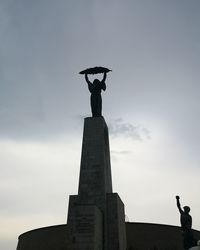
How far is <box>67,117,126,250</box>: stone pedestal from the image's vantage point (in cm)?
1382

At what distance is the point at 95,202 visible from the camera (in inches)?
645

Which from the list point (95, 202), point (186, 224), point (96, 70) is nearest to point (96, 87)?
point (96, 70)

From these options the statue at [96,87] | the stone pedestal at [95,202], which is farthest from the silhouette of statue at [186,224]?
the statue at [96,87]

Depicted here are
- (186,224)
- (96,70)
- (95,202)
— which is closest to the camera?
(186,224)

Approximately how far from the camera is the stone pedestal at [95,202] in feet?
45.3

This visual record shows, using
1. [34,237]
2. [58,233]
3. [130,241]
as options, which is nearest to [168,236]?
[130,241]

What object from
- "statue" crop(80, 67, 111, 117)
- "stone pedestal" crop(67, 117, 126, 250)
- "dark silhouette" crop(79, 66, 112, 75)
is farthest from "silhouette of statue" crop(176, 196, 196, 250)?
"dark silhouette" crop(79, 66, 112, 75)

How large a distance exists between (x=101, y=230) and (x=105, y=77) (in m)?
8.55

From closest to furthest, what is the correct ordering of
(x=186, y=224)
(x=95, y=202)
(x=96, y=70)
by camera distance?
(x=186, y=224) → (x=95, y=202) → (x=96, y=70)

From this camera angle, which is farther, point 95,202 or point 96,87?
point 96,87

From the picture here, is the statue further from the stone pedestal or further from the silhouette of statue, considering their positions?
the silhouette of statue

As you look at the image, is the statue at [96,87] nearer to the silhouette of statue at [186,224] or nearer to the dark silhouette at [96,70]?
the dark silhouette at [96,70]

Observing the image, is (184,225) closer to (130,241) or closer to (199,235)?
(130,241)

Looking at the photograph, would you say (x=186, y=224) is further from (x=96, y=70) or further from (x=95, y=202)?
(x=96, y=70)
